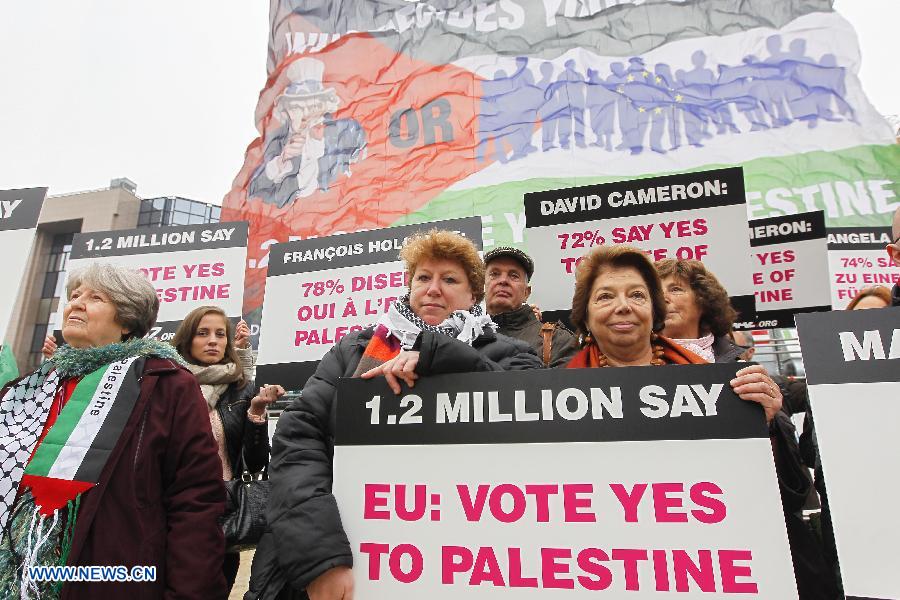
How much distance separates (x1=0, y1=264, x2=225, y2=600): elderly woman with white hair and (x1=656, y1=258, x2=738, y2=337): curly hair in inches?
82.2

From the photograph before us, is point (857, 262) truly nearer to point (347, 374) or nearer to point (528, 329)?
point (528, 329)

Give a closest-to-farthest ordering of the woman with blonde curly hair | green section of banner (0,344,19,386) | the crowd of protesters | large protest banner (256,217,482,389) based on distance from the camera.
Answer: the crowd of protesters < the woman with blonde curly hair < green section of banner (0,344,19,386) < large protest banner (256,217,482,389)

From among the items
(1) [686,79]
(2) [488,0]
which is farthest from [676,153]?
(2) [488,0]

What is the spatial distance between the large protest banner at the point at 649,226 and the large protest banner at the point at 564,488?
5.78ft

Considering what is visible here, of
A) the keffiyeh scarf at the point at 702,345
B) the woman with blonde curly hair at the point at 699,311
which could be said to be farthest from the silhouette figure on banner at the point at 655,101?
the keffiyeh scarf at the point at 702,345

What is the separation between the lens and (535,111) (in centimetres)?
1027

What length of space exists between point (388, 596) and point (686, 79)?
10.3 meters

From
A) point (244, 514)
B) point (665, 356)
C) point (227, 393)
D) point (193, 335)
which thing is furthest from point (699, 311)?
point (193, 335)

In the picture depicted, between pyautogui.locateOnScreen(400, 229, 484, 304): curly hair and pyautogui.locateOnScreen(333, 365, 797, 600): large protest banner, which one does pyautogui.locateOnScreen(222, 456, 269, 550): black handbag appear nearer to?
pyautogui.locateOnScreen(333, 365, 797, 600): large protest banner

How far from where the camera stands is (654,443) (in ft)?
4.74

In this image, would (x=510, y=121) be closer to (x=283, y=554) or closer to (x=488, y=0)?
(x=488, y=0)

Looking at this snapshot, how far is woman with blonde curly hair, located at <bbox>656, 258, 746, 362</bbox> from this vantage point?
2674 mm

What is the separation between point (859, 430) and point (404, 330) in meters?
1.31

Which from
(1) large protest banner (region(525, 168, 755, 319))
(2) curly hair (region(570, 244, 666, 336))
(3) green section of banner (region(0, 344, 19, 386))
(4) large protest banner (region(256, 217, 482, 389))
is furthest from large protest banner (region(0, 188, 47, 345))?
(2) curly hair (region(570, 244, 666, 336))
